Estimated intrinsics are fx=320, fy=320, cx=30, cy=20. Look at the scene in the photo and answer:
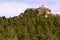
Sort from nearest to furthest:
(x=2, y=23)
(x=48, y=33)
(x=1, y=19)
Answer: (x=48, y=33) < (x=2, y=23) < (x=1, y=19)

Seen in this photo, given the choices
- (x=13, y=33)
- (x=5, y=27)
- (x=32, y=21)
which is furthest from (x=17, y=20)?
(x=13, y=33)

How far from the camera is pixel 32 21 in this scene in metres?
68.6

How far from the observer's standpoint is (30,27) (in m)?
62.6

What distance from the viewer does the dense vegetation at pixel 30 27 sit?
186 ft

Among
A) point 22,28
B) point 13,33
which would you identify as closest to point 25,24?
point 22,28

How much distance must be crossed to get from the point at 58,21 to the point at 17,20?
946 cm

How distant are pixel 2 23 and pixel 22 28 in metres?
5.78

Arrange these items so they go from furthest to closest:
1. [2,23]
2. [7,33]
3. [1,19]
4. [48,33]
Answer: [1,19]
[2,23]
[48,33]
[7,33]

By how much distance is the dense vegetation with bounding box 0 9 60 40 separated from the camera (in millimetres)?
56688

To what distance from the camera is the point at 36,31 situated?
6144 centimetres

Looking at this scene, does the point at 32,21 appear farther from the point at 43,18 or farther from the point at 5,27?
the point at 5,27

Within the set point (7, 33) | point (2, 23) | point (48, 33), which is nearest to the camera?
point (7, 33)

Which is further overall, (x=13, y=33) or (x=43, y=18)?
(x=43, y=18)

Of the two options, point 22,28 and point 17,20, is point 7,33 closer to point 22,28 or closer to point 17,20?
point 22,28
